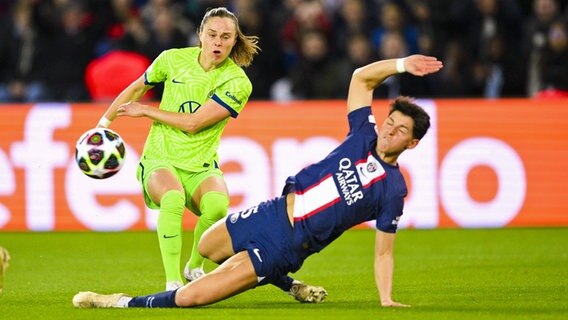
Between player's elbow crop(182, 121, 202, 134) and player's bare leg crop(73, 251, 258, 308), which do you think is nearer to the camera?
player's bare leg crop(73, 251, 258, 308)

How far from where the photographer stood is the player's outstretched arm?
26.0 feet

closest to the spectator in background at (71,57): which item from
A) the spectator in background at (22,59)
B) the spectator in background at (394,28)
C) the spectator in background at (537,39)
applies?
the spectator in background at (22,59)

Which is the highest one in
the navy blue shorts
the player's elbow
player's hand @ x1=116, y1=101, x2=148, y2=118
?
player's hand @ x1=116, y1=101, x2=148, y2=118

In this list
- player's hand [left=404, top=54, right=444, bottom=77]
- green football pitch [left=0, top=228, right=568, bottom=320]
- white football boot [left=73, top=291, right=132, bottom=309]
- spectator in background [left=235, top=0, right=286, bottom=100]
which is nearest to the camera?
player's hand [left=404, top=54, right=444, bottom=77]

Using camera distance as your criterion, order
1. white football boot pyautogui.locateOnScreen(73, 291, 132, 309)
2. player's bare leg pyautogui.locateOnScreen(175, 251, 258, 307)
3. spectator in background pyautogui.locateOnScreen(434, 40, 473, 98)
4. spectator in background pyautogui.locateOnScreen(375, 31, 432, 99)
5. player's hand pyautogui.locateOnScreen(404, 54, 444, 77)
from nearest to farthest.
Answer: player's hand pyautogui.locateOnScreen(404, 54, 444, 77) → player's bare leg pyautogui.locateOnScreen(175, 251, 258, 307) → white football boot pyautogui.locateOnScreen(73, 291, 132, 309) → spectator in background pyautogui.locateOnScreen(375, 31, 432, 99) → spectator in background pyautogui.locateOnScreen(434, 40, 473, 98)

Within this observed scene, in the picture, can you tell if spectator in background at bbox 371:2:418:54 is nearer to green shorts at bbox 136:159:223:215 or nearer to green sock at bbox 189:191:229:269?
green shorts at bbox 136:159:223:215

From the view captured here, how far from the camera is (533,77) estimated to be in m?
16.9

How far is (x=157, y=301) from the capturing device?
835cm

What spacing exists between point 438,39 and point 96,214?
564cm

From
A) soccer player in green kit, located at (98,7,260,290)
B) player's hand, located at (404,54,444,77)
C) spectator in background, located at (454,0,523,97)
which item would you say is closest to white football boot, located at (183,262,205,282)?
soccer player in green kit, located at (98,7,260,290)

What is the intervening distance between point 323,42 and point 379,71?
8.58 metres

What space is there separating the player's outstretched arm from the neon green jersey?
1.40m

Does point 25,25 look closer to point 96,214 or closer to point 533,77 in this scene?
point 96,214

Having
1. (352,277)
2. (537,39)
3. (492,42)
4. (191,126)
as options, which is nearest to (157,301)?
(191,126)
